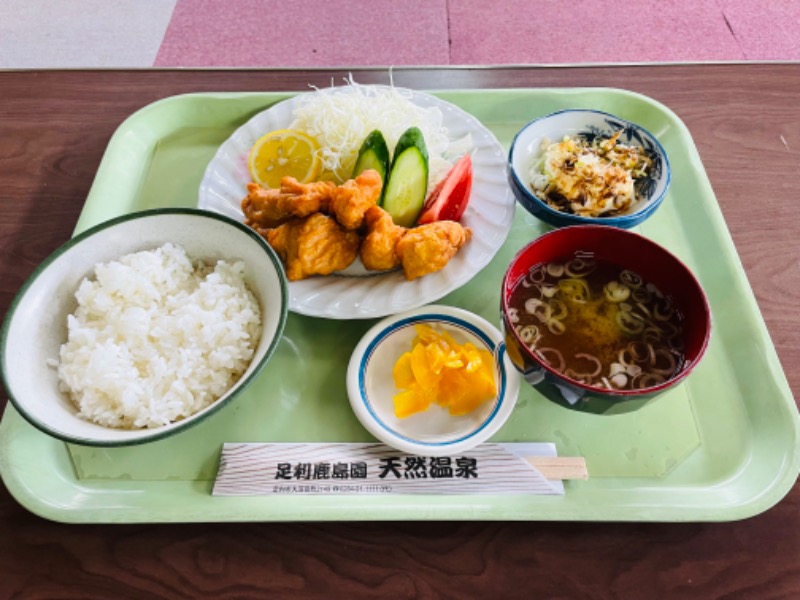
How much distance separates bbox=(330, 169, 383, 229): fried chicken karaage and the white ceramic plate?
17cm

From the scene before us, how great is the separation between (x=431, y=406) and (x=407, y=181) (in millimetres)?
751

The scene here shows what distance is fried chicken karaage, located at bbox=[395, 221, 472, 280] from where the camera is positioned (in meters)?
1.65

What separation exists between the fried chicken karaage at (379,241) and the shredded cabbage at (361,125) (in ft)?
1.26

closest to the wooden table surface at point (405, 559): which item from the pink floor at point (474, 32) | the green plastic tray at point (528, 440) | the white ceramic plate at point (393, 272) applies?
the green plastic tray at point (528, 440)

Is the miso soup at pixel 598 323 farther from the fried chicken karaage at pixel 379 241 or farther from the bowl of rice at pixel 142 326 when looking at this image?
the bowl of rice at pixel 142 326

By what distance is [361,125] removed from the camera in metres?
2.12

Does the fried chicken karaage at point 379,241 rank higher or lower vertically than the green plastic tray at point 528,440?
higher

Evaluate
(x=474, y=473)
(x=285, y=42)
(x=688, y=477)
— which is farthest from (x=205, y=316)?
(x=285, y=42)

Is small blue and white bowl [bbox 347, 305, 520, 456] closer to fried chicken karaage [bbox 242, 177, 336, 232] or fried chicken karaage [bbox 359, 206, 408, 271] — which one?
fried chicken karaage [bbox 359, 206, 408, 271]

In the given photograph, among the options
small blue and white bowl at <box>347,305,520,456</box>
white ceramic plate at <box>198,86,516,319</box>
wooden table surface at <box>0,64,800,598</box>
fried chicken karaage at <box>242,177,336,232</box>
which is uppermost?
fried chicken karaage at <box>242,177,336,232</box>

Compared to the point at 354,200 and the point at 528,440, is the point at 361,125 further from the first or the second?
the point at 528,440

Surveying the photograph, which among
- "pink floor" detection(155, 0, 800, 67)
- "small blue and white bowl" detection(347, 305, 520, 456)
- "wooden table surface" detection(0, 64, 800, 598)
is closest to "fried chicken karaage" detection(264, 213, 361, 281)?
"small blue and white bowl" detection(347, 305, 520, 456)

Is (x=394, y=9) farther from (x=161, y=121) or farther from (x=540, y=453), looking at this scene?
(x=540, y=453)

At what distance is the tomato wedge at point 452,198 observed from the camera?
1.84 m
